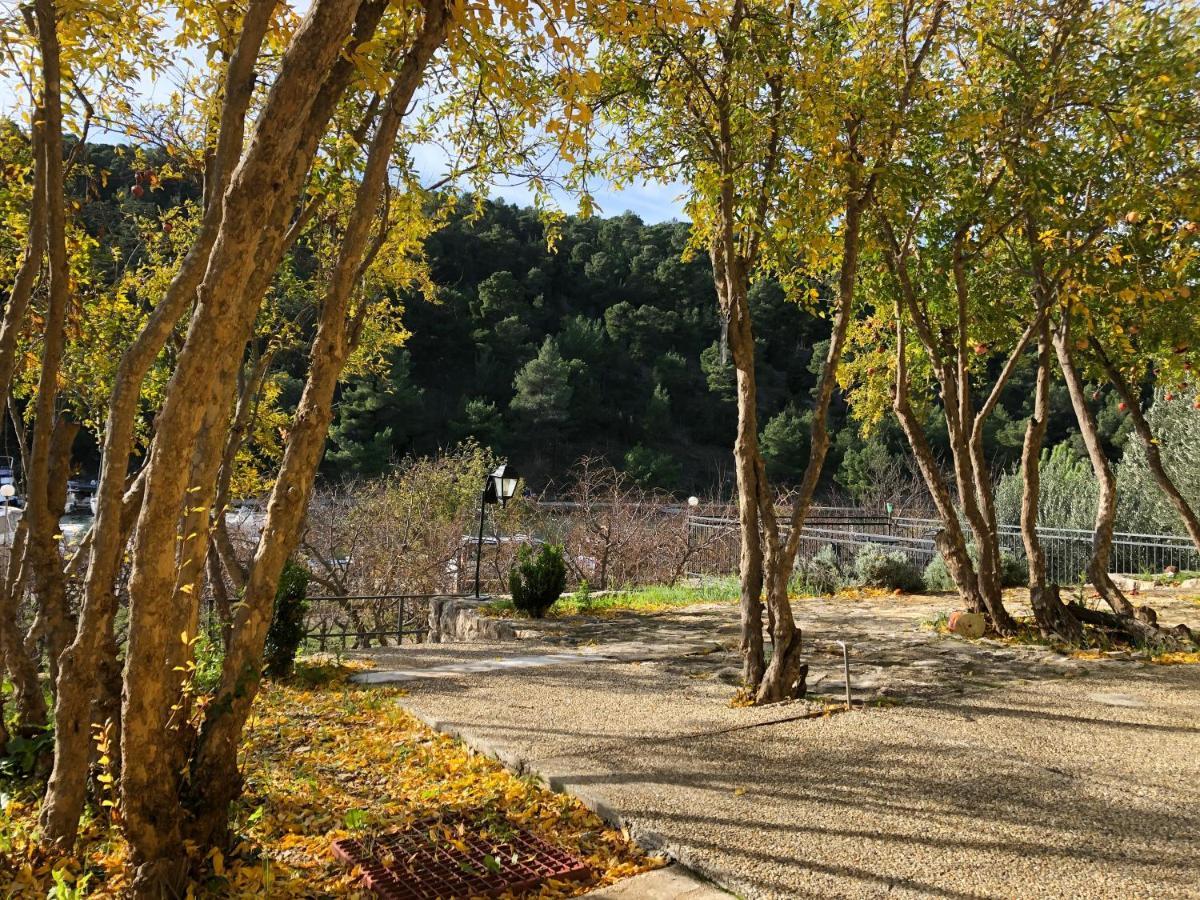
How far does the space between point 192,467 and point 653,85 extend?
11.6 ft

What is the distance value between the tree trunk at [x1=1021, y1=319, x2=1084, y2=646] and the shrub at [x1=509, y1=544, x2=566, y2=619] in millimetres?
4427

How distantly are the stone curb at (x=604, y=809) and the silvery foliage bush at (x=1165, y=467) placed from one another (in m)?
15.9

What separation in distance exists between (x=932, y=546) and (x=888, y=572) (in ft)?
10.2

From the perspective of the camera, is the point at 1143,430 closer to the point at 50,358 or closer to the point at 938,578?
the point at 938,578

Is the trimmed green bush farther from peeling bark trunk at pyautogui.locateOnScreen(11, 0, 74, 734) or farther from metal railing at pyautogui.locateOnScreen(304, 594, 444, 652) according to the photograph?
peeling bark trunk at pyautogui.locateOnScreen(11, 0, 74, 734)

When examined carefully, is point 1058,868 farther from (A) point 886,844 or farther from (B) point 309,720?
(B) point 309,720

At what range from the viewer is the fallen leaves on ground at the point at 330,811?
8.34ft

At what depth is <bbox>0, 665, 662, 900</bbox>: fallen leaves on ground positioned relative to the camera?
2543 mm

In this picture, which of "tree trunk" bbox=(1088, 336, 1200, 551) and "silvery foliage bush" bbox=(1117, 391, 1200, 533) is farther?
"silvery foliage bush" bbox=(1117, 391, 1200, 533)

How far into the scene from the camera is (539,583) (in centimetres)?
898

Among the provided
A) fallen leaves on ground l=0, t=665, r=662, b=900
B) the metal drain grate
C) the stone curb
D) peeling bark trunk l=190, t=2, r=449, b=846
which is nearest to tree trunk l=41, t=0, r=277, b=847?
fallen leaves on ground l=0, t=665, r=662, b=900

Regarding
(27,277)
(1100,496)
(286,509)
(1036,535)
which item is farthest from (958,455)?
(27,277)

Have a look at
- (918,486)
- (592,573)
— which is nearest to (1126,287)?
(592,573)

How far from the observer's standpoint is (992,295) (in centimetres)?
725
